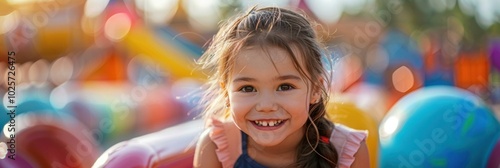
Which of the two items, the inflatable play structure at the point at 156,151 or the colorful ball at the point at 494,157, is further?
the colorful ball at the point at 494,157

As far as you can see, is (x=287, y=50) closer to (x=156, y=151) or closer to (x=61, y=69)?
(x=156, y=151)

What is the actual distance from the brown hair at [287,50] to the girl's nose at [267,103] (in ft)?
0.42

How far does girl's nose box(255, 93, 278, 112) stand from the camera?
2.06 m

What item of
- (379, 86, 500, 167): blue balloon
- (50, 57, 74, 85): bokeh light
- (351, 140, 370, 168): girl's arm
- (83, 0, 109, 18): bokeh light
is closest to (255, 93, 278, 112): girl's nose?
(351, 140, 370, 168): girl's arm

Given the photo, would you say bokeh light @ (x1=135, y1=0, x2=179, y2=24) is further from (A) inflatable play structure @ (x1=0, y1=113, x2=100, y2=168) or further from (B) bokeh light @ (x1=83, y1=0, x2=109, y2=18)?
(A) inflatable play structure @ (x1=0, y1=113, x2=100, y2=168)

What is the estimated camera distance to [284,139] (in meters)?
2.27

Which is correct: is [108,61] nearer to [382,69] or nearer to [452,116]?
[382,69]

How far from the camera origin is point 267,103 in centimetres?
206

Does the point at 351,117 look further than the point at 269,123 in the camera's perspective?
Yes

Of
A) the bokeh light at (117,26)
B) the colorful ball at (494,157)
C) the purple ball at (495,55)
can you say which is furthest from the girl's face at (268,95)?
the purple ball at (495,55)

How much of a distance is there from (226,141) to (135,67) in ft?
13.9

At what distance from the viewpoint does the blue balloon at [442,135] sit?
2.63 meters

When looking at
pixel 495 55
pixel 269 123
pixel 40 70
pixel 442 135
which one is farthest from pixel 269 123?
pixel 40 70

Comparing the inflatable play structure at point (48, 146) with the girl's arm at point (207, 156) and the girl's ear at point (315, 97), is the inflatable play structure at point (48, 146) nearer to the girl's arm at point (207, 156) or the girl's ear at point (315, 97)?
the girl's arm at point (207, 156)
